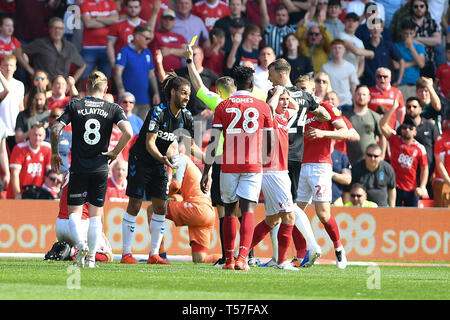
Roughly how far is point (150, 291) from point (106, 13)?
11.3m

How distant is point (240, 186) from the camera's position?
A: 1095 centimetres

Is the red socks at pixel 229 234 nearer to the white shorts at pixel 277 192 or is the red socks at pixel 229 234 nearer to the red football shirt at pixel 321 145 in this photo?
the white shorts at pixel 277 192

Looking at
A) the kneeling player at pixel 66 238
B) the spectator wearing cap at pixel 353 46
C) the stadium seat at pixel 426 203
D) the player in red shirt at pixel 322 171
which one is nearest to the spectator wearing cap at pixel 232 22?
the spectator wearing cap at pixel 353 46

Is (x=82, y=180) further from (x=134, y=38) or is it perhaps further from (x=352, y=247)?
(x=134, y=38)

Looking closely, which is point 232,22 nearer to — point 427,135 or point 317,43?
point 317,43

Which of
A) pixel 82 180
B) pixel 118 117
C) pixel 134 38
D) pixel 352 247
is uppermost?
pixel 134 38

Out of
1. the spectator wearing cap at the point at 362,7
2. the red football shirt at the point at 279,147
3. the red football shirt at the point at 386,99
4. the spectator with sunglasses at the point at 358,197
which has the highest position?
the spectator wearing cap at the point at 362,7

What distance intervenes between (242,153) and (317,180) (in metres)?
1.67

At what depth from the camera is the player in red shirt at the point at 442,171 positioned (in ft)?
56.8

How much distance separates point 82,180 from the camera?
10938 mm

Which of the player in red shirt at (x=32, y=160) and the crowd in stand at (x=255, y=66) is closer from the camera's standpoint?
the player in red shirt at (x=32, y=160)

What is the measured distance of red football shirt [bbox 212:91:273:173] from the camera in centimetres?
1085

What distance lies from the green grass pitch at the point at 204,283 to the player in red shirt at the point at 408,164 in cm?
547
